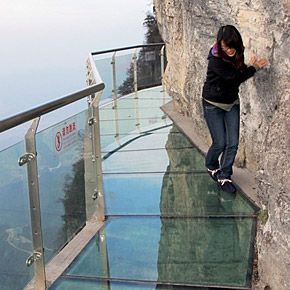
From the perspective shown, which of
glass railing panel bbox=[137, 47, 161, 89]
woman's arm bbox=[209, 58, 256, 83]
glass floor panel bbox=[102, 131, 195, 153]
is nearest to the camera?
woman's arm bbox=[209, 58, 256, 83]

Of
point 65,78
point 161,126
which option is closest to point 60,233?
point 161,126

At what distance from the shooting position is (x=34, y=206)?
3539 millimetres

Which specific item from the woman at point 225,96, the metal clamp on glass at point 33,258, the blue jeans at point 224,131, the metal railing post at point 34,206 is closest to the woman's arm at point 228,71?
the woman at point 225,96

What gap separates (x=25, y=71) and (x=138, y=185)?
40248mm

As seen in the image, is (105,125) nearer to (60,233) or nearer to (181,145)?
(181,145)

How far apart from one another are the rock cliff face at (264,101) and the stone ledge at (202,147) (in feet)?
0.29

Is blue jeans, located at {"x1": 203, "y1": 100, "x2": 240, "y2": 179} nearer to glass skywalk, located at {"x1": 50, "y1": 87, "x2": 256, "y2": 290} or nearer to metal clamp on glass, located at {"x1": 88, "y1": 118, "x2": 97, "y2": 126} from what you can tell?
glass skywalk, located at {"x1": 50, "y1": 87, "x2": 256, "y2": 290}

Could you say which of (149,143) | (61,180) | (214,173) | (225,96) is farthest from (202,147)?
(61,180)

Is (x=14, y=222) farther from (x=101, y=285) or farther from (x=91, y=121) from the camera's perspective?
(x=91, y=121)

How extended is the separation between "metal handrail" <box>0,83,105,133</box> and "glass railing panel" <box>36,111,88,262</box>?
180 millimetres

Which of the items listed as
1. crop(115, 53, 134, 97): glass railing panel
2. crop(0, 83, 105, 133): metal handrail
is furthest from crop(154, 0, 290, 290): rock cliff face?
crop(115, 53, 134, 97): glass railing panel

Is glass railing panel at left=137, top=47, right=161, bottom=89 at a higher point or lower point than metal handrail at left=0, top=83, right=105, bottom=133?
lower

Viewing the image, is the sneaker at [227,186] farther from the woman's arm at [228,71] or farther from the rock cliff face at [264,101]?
the woman's arm at [228,71]

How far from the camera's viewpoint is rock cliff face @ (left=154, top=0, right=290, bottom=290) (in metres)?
3.35
